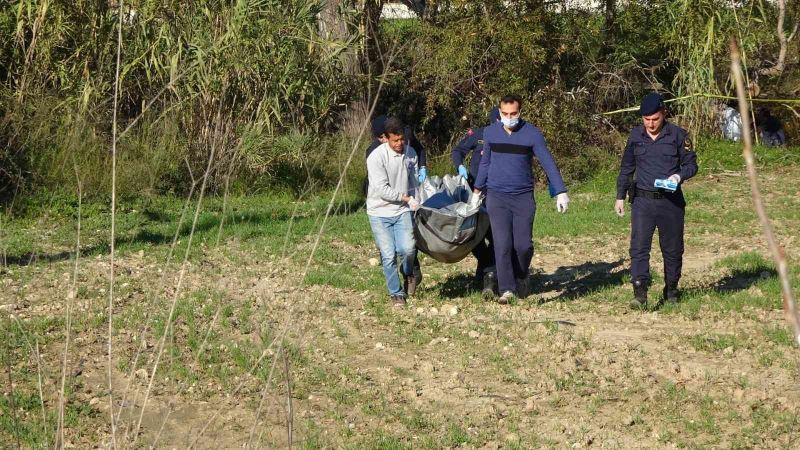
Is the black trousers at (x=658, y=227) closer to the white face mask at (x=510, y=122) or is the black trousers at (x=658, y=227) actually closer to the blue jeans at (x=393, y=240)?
the white face mask at (x=510, y=122)

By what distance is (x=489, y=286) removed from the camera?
10.1m

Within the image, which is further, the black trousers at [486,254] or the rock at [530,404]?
the black trousers at [486,254]

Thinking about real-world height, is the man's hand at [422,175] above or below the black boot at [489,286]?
above

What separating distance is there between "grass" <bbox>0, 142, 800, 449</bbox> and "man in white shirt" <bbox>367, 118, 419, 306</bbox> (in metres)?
0.39

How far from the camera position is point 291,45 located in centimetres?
→ 1638

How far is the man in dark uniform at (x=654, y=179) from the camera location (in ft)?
29.6

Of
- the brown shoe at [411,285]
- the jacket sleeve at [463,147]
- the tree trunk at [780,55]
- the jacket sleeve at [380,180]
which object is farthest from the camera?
the tree trunk at [780,55]

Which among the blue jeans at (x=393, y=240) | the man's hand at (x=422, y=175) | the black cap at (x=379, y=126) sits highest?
the black cap at (x=379, y=126)

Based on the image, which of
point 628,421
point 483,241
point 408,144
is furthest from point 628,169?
point 628,421

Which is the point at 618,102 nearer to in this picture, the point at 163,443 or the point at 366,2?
the point at 366,2

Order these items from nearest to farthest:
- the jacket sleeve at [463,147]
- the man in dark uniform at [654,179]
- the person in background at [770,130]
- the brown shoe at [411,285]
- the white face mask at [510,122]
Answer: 1. the man in dark uniform at [654,179]
2. the white face mask at [510,122]
3. the brown shoe at [411,285]
4. the jacket sleeve at [463,147]
5. the person in background at [770,130]

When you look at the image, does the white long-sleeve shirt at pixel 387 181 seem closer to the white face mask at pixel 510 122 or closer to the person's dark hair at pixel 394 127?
the person's dark hair at pixel 394 127

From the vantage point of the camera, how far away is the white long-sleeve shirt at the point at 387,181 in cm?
927

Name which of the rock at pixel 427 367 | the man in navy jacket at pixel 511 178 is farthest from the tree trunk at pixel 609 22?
the rock at pixel 427 367
